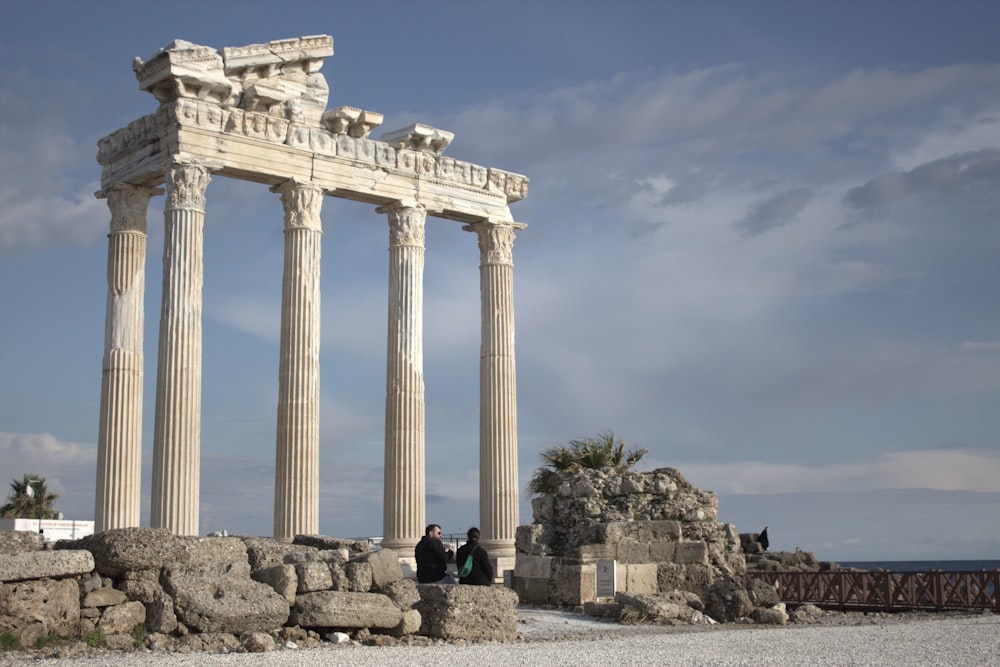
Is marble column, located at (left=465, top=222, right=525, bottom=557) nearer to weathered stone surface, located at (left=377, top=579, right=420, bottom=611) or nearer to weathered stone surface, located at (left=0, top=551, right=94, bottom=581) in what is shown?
weathered stone surface, located at (left=377, top=579, right=420, bottom=611)

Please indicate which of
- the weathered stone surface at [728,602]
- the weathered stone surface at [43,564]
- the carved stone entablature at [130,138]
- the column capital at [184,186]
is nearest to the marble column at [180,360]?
the column capital at [184,186]

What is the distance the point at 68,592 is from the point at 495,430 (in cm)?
1740

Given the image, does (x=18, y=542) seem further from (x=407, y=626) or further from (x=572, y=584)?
(x=572, y=584)

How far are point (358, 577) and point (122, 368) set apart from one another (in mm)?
11985

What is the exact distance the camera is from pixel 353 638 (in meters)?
15.6

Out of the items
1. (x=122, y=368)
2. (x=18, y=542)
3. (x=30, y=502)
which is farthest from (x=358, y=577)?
(x=30, y=502)

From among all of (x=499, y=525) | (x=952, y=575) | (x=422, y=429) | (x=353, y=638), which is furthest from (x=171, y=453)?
(x=952, y=575)

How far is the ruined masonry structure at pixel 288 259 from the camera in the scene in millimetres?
25375

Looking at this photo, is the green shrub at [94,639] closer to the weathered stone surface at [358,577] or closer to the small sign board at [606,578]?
the weathered stone surface at [358,577]

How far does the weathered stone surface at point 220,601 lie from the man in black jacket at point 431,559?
327 cm

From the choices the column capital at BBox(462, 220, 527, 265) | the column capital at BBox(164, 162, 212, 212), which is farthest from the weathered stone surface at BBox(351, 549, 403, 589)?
the column capital at BBox(462, 220, 527, 265)

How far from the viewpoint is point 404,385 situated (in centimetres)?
2911

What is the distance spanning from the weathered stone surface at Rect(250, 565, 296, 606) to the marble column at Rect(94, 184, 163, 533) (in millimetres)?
10375

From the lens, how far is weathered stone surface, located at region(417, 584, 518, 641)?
1603cm
